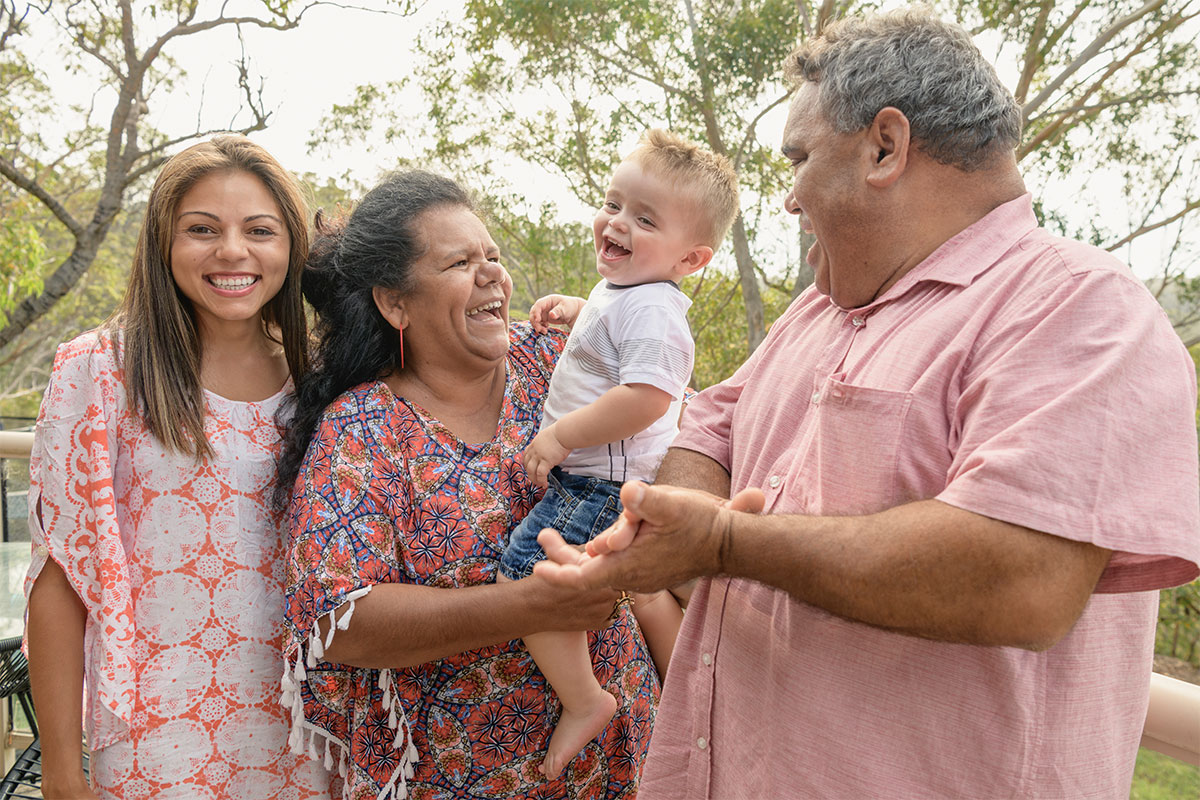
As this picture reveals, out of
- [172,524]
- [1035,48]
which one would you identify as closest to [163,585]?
[172,524]

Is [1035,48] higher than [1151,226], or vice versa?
[1035,48]

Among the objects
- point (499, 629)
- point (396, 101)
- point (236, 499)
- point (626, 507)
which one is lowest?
point (499, 629)

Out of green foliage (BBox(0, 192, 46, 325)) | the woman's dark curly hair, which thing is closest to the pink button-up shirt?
the woman's dark curly hair

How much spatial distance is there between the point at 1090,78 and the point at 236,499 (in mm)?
7312

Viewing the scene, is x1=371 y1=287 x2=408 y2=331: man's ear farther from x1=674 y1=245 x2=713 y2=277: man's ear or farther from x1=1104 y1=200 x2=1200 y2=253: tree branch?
x1=1104 y1=200 x2=1200 y2=253: tree branch

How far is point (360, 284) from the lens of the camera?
7.02 feet

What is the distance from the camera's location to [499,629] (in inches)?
70.6

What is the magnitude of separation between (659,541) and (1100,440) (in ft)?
1.84

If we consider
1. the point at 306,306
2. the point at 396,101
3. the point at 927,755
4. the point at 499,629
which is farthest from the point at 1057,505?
the point at 396,101

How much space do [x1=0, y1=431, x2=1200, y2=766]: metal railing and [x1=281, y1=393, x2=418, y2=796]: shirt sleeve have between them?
4.37 feet

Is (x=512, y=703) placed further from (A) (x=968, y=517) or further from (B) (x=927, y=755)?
(A) (x=968, y=517)

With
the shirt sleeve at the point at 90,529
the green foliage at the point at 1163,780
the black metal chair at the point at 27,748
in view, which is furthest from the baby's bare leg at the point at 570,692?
the green foliage at the point at 1163,780

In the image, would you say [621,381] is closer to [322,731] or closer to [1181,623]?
[322,731]

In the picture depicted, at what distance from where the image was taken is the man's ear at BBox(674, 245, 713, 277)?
213cm
